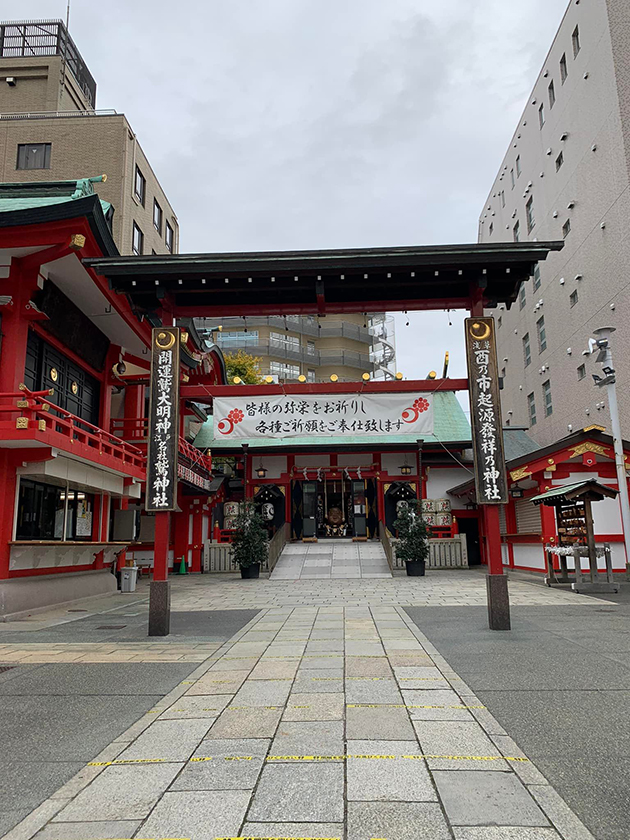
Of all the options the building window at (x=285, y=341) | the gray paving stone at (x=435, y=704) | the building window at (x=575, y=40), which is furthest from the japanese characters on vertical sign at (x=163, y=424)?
the building window at (x=285, y=341)

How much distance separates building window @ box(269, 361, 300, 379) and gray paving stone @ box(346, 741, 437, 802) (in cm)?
4589

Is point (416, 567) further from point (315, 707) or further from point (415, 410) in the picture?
point (315, 707)

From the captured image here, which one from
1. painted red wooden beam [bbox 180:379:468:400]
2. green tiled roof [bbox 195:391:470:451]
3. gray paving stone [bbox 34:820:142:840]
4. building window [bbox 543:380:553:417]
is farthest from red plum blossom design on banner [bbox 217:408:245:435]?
building window [bbox 543:380:553:417]

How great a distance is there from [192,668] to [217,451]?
70.0ft

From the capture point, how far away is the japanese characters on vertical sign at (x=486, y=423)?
9375mm

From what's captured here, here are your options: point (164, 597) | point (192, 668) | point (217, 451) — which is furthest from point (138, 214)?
point (192, 668)

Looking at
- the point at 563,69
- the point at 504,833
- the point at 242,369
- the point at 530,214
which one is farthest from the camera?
the point at 242,369

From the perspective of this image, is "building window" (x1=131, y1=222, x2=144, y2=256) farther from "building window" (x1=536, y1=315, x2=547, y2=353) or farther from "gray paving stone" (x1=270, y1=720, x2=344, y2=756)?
"gray paving stone" (x1=270, y1=720, x2=344, y2=756)

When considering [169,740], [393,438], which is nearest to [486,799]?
[169,740]

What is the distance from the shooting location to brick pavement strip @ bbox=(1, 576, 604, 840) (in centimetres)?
327

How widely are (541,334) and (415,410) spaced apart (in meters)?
21.3

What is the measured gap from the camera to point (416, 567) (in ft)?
65.1

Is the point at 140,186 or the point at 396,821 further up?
the point at 140,186

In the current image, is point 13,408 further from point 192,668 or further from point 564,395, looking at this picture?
point 564,395
